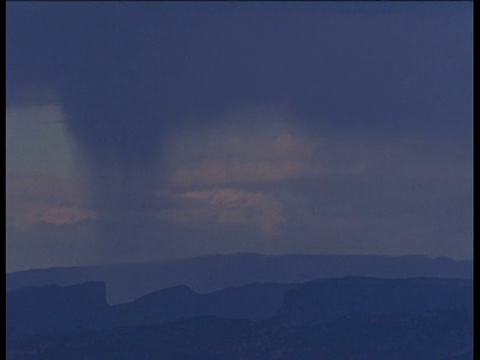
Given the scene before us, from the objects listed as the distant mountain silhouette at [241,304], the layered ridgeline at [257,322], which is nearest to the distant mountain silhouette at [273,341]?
the layered ridgeline at [257,322]

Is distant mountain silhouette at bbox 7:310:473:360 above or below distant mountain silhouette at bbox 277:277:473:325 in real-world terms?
below

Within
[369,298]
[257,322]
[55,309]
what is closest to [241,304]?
[257,322]

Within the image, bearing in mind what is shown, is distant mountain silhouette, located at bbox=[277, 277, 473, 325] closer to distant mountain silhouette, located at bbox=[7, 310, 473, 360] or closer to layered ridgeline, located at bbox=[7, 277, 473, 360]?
layered ridgeline, located at bbox=[7, 277, 473, 360]

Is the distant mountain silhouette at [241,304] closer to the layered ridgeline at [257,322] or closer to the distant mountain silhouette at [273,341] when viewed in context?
the layered ridgeline at [257,322]

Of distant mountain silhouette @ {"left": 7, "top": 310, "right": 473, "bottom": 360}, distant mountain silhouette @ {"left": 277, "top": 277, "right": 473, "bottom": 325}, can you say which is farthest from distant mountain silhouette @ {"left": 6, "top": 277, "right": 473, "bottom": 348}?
distant mountain silhouette @ {"left": 7, "top": 310, "right": 473, "bottom": 360}

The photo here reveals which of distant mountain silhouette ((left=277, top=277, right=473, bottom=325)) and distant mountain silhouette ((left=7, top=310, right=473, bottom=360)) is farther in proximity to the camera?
distant mountain silhouette ((left=277, top=277, right=473, bottom=325))

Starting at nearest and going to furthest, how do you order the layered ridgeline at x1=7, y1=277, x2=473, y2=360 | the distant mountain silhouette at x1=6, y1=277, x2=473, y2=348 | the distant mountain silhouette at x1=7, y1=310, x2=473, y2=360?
the distant mountain silhouette at x1=7, y1=310, x2=473, y2=360, the layered ridgeline at x1=7, y1=277, x2=473, y2=360, the distant mountain silhouette at x1=6, y1=277, x2=473, y2=348

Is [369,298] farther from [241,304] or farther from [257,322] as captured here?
[241,304]
